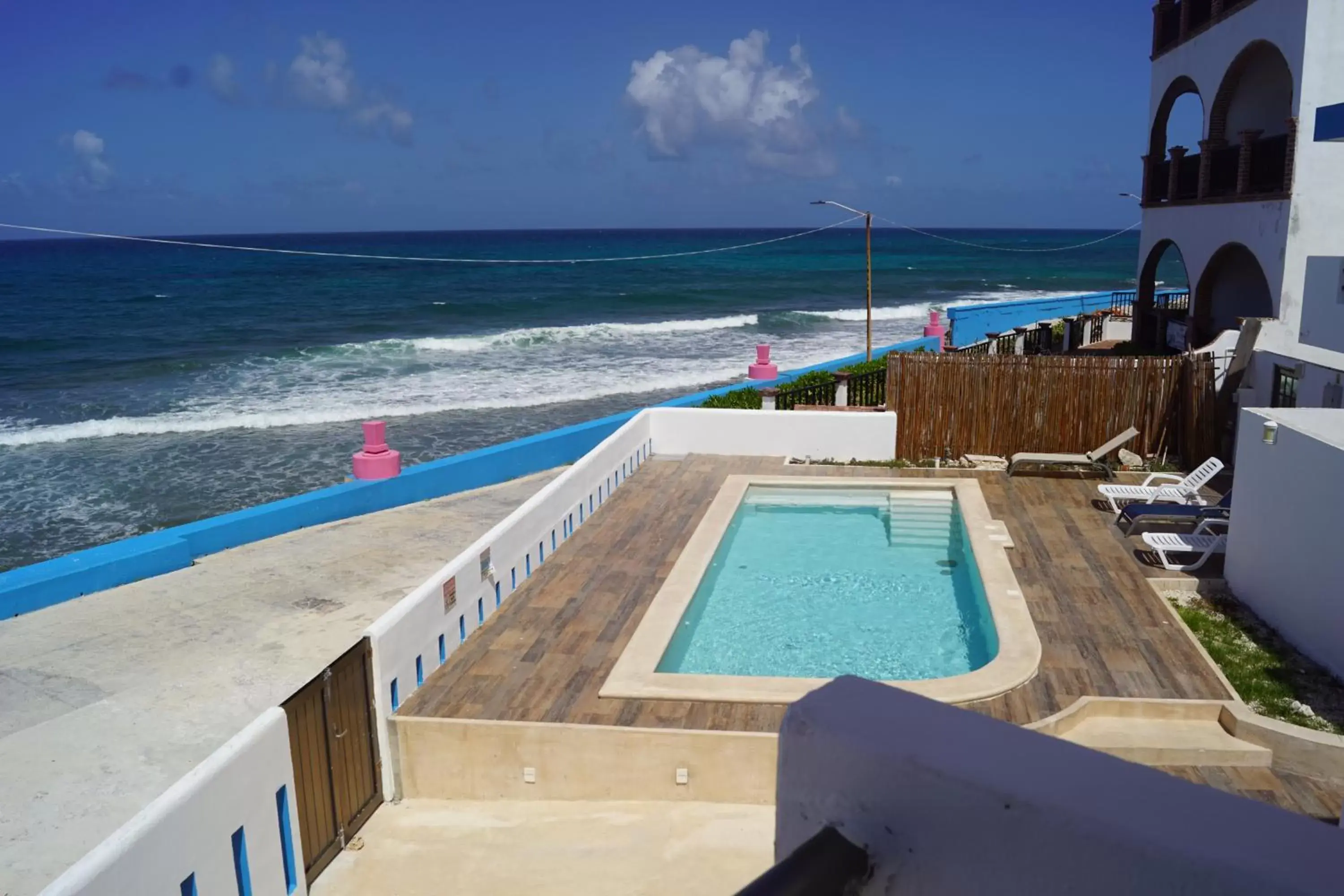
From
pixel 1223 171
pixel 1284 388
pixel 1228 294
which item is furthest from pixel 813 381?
pixel 1228 294

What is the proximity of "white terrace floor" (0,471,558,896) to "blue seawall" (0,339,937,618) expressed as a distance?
175 millimetres

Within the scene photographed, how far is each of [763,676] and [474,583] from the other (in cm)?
239

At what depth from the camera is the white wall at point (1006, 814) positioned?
4.44 ft

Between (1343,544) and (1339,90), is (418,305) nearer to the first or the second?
(1339,90)

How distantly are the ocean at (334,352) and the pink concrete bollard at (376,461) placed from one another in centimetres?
498

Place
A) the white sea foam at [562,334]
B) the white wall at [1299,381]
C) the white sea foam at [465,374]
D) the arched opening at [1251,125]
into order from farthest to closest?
the white sea foam at [562,334] → the white sea foam at [465,374] → the arched opening at [1251,125] → the white wall at [1299,381]

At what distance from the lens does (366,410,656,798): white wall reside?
6945 millimetres

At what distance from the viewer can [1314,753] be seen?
263 inches

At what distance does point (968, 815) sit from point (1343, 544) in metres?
7.79

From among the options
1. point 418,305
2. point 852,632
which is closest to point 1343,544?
point 852,632

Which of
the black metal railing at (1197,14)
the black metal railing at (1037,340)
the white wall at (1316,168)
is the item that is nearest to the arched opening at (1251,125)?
the white wall at (1316,168)

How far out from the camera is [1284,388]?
12609 millimetres

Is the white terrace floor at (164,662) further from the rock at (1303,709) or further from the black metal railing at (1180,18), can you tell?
the black metal railing at (1180,18)

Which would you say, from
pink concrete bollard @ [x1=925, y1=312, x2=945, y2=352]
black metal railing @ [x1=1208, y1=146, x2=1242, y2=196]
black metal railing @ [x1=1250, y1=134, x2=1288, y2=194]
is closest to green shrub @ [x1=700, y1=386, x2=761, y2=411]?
black metal railing @ [x1=1250, y1=134, x2=1288, y2=194]
